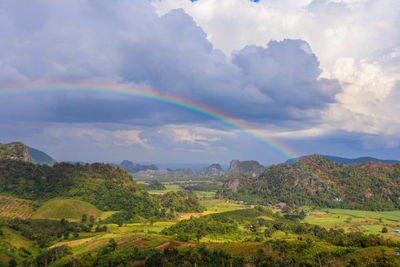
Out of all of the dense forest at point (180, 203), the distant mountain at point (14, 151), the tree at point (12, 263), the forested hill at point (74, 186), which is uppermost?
the distant mountain at point (14, 151)

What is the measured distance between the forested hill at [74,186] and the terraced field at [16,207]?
8.57 metres

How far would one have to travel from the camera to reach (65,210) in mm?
119125

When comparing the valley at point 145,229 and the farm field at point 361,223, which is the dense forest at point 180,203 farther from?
the farm field at point 361,223

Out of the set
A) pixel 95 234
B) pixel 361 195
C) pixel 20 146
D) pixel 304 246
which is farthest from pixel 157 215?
pixel 361 195

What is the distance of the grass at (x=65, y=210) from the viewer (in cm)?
11519

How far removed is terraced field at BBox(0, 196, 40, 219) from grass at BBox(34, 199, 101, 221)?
3909 mm

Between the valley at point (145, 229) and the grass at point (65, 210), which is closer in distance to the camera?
the valley at point (145, 229)

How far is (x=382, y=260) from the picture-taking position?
48.5 metres

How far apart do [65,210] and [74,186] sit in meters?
31.2

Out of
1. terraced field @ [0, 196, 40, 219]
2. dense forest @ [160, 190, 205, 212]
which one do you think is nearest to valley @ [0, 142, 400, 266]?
terraced field @ [0, 196, 40, 219]

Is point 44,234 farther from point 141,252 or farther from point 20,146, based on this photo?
point 20,146

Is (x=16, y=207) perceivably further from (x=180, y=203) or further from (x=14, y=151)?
(x=14, y=151)

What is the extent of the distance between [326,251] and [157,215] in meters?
97.1

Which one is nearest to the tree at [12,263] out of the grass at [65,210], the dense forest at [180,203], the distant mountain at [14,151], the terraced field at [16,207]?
the grass at [65,210]
